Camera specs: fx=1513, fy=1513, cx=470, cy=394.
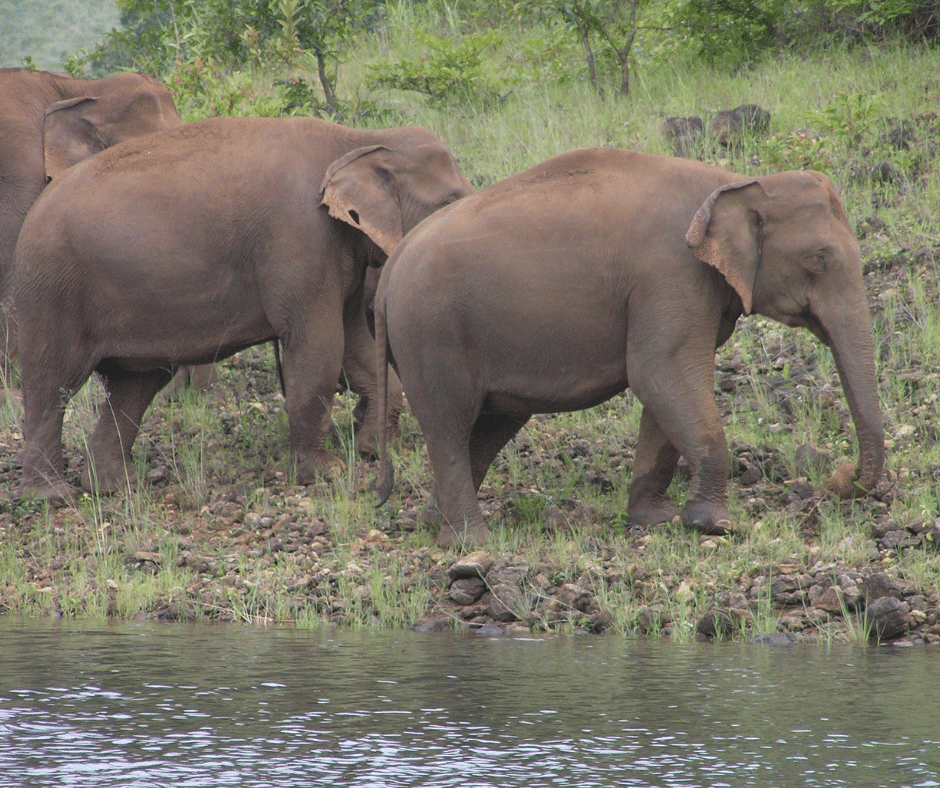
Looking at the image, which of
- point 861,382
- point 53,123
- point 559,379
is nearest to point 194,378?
point 53,123

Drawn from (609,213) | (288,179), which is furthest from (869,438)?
(288,179)

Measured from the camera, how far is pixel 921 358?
10047 millimetres

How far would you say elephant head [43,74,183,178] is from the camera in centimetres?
1090

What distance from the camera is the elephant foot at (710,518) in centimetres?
799

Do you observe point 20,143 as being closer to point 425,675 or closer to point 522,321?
point 522,321

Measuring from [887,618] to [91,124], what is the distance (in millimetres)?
6970

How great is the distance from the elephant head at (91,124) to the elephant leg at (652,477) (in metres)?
4.63

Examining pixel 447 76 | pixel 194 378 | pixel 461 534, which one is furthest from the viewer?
pixel 447 76

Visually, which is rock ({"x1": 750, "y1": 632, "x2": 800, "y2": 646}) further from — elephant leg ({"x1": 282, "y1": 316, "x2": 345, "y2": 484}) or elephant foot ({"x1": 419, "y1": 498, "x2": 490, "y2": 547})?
elephant leg ({"x1": 282, "y1": 316, "x2": 345, "y2": 484})

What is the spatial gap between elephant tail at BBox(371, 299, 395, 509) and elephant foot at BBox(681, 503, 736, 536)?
1.68 metres

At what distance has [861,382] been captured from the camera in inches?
304

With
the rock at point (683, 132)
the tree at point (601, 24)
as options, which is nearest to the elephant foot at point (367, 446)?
the rock at point (683, 132)

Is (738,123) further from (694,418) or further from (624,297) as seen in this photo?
(694,418)

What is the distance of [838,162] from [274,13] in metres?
5.83
